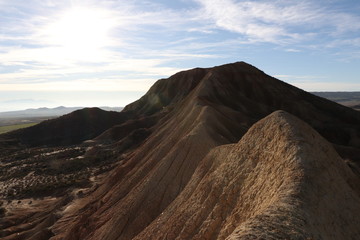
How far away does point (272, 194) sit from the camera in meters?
12.9

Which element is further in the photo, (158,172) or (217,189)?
(158,172)

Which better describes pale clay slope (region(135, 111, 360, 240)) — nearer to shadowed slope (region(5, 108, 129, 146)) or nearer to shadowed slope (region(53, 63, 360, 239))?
shadowed slope (region(53, 63, 360, 239))

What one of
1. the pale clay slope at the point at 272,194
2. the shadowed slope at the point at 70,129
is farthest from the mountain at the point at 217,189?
the shadowed slope at the point at 70,129

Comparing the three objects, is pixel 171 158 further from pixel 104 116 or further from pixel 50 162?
pixel 104 116

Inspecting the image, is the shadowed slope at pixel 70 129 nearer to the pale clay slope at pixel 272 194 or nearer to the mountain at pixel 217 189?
the mountain at pixel 217 189

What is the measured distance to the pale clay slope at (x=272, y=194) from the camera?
34.4 feet

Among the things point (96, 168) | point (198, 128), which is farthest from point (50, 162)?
point (198, 128)

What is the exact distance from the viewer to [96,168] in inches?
2343

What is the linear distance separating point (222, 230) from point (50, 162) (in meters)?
64.0

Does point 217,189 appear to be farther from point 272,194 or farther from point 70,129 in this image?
point 70,129

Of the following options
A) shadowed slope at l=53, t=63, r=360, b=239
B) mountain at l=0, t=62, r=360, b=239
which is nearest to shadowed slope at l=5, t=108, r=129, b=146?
mountain at l=0, t=62, r=360, b=239

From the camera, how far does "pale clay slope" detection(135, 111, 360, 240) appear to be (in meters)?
10.5

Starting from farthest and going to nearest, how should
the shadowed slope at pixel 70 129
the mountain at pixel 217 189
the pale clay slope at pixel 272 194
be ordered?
the shadowed slope at pixel 70 129
the mountain at pixel 217 189
the pale clay slope at pixel 272 194

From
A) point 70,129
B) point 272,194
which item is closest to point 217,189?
point 272,194
